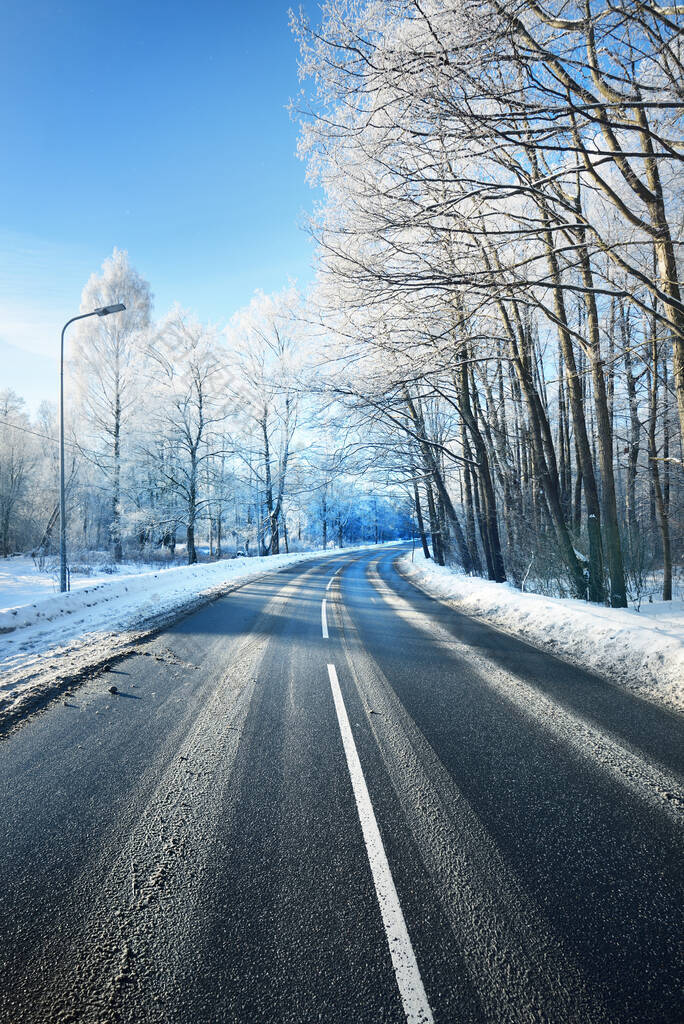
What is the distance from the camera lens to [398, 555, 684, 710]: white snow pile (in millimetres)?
4832

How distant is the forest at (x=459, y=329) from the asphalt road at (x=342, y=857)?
477 cm

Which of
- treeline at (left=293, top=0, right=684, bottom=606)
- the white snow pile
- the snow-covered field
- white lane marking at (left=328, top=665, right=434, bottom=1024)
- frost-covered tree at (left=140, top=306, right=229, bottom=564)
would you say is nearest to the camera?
white lane marking at (left=328, top=665, right=434, bottom=1024)

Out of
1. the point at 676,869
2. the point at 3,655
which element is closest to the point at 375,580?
the point at 3,655

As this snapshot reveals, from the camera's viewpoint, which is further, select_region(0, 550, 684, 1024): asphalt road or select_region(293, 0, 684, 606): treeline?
select_region(293, 0, 684, 606): treeline

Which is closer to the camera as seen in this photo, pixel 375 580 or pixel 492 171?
pixel 492 171

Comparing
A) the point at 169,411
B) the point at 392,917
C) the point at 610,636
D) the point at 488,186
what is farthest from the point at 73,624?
the point at 169,411

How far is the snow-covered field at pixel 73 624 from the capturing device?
5090mm

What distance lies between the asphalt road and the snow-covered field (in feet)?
2.56

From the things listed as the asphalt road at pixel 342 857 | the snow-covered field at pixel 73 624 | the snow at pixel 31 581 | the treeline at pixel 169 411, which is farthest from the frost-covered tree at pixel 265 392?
the asphalt road at pixel 342 857

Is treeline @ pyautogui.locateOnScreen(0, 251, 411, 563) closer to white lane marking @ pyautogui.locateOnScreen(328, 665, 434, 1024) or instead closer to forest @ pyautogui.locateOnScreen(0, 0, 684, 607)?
forest @ pyautogui.locateOnScreen(0, 0, 684, 607)

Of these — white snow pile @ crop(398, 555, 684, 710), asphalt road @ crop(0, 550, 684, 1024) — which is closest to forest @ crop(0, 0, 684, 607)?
white snow pile @ crop(398, 555, 684, 710)

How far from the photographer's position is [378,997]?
1646 mm

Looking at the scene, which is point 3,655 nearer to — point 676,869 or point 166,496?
point 676,869

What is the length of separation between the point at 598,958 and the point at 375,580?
1533 cm
